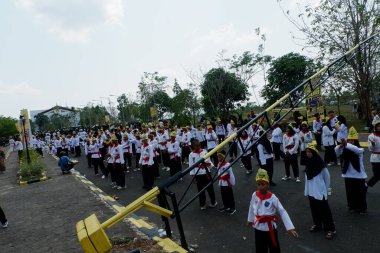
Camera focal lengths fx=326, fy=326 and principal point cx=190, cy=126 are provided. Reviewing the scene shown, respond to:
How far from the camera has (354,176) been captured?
684 centimetres

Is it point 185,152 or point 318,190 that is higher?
point 185,152

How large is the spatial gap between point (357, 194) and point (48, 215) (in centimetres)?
795

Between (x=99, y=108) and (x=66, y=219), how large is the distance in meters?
66.8

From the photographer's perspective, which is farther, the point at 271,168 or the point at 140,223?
the point at 271,168

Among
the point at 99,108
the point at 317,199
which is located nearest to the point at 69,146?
the point at 317,199

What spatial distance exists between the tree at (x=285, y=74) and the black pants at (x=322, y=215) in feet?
84.4

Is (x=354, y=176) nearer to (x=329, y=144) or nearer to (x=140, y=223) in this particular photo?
(x=140, y=223)

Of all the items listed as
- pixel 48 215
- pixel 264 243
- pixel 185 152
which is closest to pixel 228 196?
pixel 264 243

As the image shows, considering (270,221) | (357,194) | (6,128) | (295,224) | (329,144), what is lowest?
(295,224)

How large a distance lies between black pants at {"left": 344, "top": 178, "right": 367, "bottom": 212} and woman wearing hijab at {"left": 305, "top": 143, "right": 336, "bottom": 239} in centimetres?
111

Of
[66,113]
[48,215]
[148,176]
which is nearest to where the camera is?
[48,215]

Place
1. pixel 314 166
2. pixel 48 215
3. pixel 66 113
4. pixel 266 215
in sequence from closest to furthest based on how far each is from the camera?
pixel 266 215 < pixel 314 166 < pixel 48 215 < pixel 66 113

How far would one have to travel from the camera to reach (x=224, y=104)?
103ft

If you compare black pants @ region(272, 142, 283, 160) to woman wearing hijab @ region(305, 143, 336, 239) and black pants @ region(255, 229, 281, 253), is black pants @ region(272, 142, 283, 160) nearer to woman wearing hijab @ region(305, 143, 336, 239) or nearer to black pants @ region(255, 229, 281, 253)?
woman wearing hijab @ region(305, 143, 336, 239)
